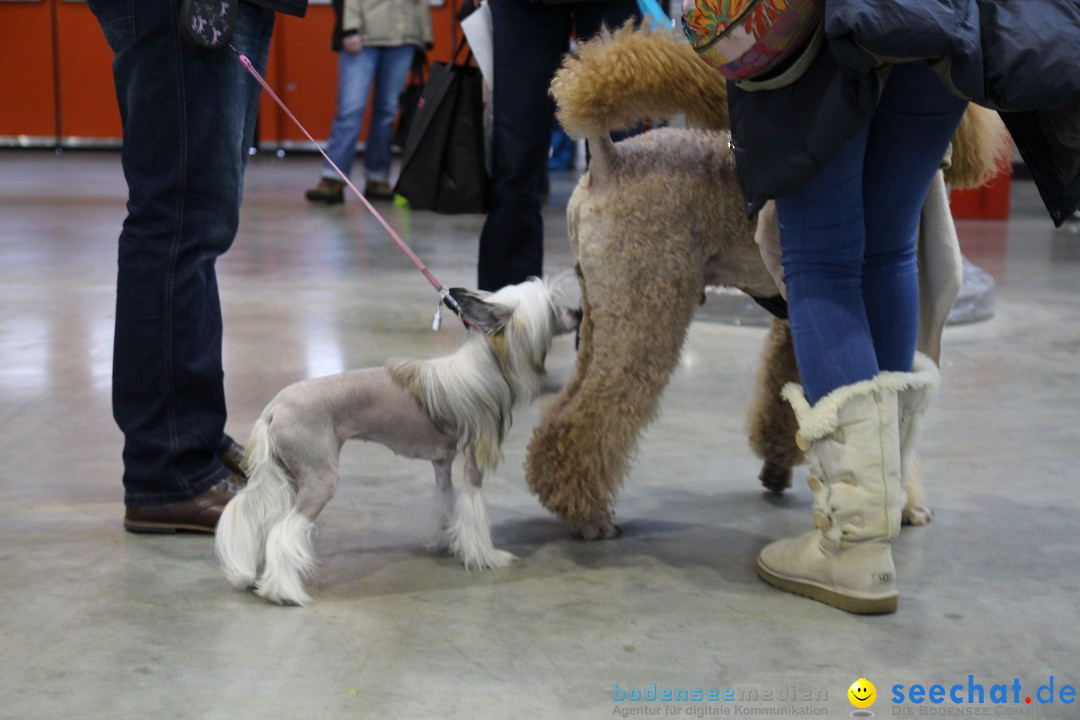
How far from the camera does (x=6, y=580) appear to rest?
2158 mm

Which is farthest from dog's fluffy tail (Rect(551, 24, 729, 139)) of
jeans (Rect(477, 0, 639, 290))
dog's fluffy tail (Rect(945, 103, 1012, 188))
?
jeans (Rect(477, 0, 639, 290))

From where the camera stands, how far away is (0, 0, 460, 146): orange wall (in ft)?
37.8

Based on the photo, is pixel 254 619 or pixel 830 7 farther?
pixel 254 619

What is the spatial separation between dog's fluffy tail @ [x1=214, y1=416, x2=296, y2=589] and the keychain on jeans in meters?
0.74

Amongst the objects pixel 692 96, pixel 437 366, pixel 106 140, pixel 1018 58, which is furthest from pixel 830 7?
pixel 106 140

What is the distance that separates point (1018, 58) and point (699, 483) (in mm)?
1311

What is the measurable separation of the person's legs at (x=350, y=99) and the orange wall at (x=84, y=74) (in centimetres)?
343

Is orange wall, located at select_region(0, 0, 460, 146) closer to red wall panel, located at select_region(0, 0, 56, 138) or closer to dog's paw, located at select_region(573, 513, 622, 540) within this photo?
red wall panel, located at select_region(0, 0, 56, 138)

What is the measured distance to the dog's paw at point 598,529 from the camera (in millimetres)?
2420

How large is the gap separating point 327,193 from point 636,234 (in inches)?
231

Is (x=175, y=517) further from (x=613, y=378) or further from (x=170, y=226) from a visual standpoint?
(x=613, y=378)

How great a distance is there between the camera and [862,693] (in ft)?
5.74

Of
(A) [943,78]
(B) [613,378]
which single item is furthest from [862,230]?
(B) [613,378]

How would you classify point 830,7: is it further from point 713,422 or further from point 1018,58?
point 713,422
